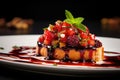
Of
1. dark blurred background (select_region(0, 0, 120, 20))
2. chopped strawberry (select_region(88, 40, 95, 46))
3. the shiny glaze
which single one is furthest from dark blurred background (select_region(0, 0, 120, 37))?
chopped strawberry (select_region(88, 40, 95, 46))

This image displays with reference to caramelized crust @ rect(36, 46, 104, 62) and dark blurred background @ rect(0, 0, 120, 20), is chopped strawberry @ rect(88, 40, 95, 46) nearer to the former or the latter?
caramelized crust @ rect(36, 46, 104, 62)

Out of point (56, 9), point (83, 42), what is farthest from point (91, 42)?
point (56, 9)

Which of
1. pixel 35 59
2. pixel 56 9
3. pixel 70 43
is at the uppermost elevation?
pixel 56 9

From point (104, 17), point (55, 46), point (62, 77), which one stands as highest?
point (104, 17)

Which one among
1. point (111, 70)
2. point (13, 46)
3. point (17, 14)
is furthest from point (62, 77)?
point (17, 14)

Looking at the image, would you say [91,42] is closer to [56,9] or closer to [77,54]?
[77,54]

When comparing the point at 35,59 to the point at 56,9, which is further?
the point at 56,9

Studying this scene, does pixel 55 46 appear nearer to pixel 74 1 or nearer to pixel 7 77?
pixel 7 77

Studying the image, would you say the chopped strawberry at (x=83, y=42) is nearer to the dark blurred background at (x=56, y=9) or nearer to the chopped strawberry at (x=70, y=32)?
the chopped strawberry at (x=70, y=32)
